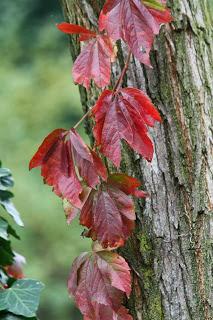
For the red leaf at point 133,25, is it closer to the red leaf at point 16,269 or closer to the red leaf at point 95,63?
the red leaf at point 95,63

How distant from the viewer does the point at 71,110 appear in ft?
19.8

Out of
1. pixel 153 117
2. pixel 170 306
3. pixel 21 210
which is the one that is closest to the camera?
pixel 153 117

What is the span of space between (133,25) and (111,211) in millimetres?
369

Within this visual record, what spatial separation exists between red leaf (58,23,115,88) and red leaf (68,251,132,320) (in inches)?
14.2

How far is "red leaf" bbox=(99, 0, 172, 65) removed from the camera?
125 cm

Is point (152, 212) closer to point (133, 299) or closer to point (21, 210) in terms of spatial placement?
point (133, 299)

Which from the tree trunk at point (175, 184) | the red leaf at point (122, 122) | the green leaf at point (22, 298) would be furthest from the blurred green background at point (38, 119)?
the red leaf at point (122, 122)

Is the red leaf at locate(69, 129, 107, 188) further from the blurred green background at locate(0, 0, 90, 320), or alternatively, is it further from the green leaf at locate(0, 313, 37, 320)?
the blurred green background at locate(0, 0, 90, 320)

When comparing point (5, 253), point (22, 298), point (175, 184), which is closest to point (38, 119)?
point (5, 253)

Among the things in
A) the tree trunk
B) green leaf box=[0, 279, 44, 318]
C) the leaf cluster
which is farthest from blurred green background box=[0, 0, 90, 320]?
the tree trunk

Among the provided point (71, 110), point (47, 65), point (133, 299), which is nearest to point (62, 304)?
point (71, 110)

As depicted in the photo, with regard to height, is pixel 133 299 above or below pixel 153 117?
below

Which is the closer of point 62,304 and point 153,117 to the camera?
point 153,117

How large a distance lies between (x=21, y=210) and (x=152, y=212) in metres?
4.25
